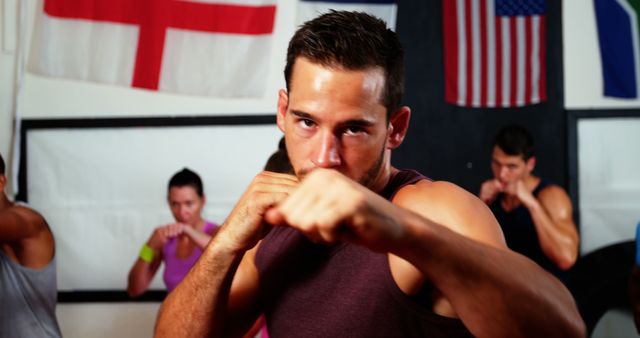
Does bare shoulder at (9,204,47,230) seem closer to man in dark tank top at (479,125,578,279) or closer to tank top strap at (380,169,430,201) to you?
tank top strap at (380,169,430,201)

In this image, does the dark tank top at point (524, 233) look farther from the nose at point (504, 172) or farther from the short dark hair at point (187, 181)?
the short dark hair at point (187, 181)

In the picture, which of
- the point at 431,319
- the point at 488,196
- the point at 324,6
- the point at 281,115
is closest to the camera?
the point at 431,319

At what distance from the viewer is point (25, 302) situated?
2.45 m

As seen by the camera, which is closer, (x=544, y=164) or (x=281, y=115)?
(x=281, y=115)

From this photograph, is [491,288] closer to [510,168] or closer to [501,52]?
[510,168]

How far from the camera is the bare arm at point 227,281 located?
92cm

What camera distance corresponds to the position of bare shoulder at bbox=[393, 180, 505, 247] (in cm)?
81

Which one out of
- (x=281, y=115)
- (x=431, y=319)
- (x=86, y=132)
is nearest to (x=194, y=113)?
(x=86, y=132)

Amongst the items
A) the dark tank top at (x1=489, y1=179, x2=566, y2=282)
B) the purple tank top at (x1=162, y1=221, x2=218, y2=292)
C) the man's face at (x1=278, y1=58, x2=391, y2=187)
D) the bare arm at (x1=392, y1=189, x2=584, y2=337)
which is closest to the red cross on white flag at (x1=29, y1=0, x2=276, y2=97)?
the purple tank top at (x1=162, y1=221, x2=218, y2=292)

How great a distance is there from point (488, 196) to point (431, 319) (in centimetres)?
236

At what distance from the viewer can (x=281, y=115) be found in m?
1.20

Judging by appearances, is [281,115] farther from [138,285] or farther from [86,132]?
[86,132]

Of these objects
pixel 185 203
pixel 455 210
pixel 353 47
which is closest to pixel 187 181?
pixel 185 203

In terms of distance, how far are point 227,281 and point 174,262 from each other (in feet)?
7.00
